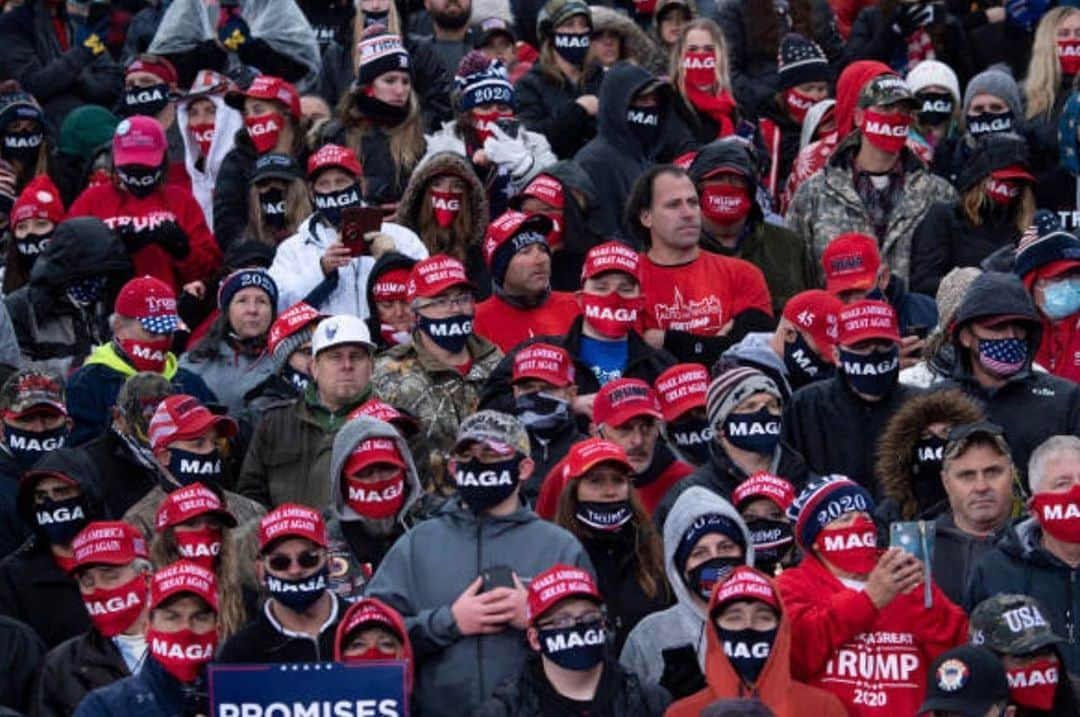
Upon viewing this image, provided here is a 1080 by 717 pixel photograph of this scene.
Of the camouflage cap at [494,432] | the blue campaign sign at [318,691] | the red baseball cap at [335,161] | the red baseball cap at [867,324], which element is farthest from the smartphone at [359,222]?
the blue campaign sign at [318,691]

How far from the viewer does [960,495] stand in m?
14.2

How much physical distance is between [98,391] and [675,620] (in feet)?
14.4

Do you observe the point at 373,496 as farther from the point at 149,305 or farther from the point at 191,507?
the point at 149,305

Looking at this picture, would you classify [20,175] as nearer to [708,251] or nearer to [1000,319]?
[708,251]

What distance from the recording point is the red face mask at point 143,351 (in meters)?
17.2

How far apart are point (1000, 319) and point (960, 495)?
1.48m

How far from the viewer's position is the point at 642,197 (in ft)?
57.3

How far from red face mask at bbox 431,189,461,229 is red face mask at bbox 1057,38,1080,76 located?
13.5 ft

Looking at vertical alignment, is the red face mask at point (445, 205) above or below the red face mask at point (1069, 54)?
below

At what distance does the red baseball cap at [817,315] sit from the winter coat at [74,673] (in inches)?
153

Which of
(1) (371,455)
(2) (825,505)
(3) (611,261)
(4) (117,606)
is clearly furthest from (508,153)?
(2) (825,505)

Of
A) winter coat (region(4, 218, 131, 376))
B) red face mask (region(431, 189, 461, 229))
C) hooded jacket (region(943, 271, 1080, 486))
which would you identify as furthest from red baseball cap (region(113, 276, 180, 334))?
hooded jacket (region(943, 271, 1080, 486))

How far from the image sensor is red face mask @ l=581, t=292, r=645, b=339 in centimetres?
1639

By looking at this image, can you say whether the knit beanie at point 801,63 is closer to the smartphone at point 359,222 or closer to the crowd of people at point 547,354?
the crowd of people at point 547,354
